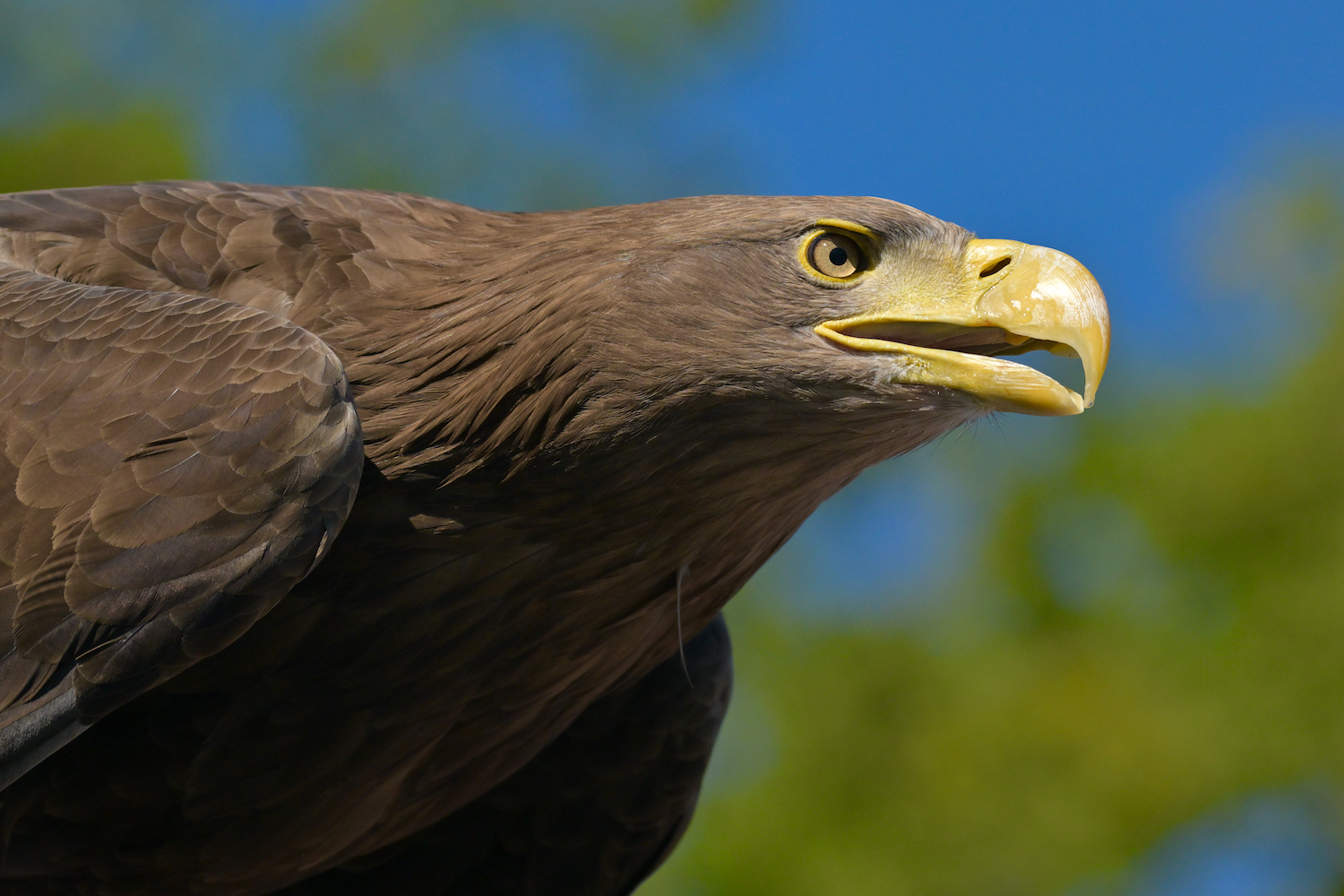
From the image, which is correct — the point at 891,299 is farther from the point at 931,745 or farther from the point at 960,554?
the point at 960,554

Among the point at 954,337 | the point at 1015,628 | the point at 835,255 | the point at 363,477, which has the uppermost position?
the point at 835,255


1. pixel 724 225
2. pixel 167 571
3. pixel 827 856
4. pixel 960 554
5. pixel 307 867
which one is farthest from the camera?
pixel 960 554

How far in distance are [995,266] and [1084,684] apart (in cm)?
1401

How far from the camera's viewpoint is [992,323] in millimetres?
2963

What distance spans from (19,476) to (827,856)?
46.7 ft

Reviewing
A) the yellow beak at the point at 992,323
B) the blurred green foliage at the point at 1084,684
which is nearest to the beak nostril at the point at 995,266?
the yellow beak at the point at 992,323

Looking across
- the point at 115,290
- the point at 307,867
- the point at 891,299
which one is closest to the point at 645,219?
the point at 891,299

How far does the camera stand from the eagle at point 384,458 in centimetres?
269

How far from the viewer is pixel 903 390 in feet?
9.39

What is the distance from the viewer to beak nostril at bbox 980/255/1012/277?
9.93 ft

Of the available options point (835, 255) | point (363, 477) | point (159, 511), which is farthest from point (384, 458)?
point (835, 255)

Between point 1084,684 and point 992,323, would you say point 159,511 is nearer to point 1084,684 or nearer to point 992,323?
point 992,323

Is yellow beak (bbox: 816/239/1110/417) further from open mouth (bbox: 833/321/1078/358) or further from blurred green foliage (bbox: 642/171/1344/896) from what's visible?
blurred green foliage (bbox: 642/171/1344/896)

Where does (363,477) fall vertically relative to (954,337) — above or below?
below
